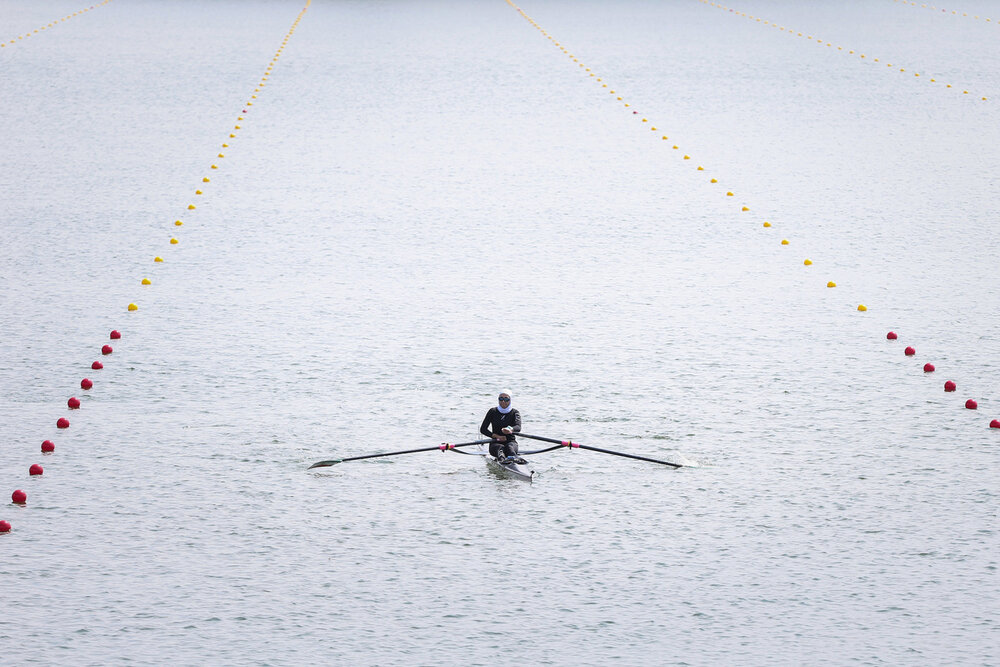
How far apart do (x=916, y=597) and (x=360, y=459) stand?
105 inches

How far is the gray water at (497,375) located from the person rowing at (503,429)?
171 millimetres

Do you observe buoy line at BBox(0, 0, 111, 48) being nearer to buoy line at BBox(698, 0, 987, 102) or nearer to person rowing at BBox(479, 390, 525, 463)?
buoy line at BBox(698, 0, 987, 102)

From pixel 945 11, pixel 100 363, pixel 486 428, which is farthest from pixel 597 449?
pixel 945 11

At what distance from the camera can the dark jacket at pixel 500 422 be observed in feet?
19.3

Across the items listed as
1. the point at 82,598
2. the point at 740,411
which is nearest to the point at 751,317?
the point at 740,411

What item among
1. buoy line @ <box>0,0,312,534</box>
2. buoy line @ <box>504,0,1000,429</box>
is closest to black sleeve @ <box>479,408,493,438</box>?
buoy line @ <box>0,0,312,534</box>

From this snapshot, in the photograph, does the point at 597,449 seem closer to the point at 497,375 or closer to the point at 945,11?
the point at 497,375

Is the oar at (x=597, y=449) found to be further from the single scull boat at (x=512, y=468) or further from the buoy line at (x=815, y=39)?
the buoy line at (x=815, y=39)

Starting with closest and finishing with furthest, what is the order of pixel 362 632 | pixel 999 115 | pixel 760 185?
pixel 362 632
pixel 760 185
pixel 999 115

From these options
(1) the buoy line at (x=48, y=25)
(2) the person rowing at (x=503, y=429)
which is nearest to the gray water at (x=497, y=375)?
(2) the person rowing at (x=503, y=429)

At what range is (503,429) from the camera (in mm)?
5875

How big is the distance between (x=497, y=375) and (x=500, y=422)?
1.13 meters

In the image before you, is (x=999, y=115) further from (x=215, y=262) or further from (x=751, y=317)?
(x=215, y=262)

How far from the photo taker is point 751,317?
7977 mm
